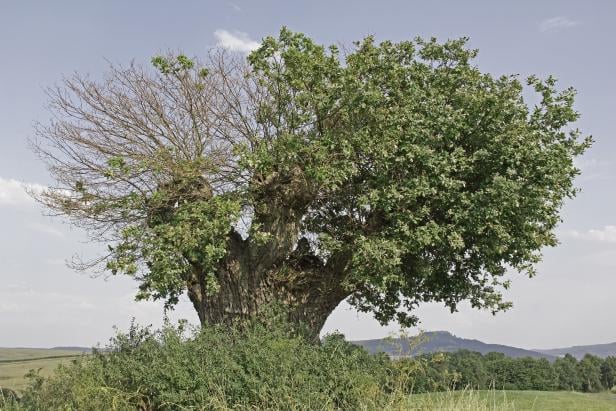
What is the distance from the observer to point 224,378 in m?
13.0

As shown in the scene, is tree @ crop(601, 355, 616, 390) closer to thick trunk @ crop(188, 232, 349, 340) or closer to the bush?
thick trunk @ crop(188, 232, 349, 340)

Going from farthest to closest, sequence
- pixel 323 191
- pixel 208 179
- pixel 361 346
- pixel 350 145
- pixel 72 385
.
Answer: pixel 323 191 < pixel 208 179 < pixel 350 145 < pixel 361 346 < pixel 72 385

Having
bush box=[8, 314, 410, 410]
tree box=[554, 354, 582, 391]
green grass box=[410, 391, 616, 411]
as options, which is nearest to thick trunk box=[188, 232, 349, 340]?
bush box=[8, 314, 410, 410]

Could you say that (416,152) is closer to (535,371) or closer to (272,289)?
(272,289)

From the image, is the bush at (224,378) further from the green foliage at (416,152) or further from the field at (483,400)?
the green foliage at (416,152)

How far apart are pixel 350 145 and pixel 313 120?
1712 mm

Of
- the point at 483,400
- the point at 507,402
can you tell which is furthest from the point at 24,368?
the point at 483,400

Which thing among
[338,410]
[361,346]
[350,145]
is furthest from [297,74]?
[338,410]

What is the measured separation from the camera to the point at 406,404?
12.6 meters

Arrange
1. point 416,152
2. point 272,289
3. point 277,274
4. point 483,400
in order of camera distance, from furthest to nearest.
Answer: point 277,274
point 272,289
point 416,152
point 483,400

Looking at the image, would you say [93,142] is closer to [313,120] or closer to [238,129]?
[238,129]

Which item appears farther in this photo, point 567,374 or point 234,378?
point 567,374

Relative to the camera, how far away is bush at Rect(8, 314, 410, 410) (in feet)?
41.7

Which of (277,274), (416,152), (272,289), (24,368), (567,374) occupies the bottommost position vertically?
(567,374)
